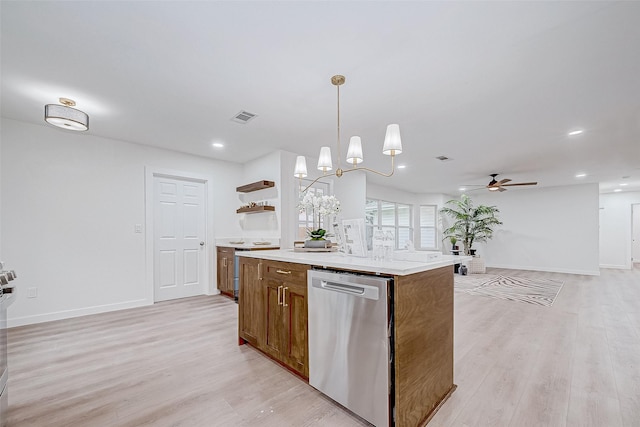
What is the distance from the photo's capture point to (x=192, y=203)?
16.0 ft

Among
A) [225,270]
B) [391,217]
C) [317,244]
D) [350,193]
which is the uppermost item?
[350,193]

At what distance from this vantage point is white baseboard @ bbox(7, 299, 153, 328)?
10.8ft

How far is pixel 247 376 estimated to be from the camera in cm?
218

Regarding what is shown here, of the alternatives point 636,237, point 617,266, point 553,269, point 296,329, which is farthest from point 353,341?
point 636,237

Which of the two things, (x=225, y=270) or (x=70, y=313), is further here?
(x=225, y=270)

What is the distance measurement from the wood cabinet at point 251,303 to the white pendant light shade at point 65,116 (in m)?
2.24

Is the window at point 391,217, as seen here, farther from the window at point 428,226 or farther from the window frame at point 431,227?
the window at point 428,226

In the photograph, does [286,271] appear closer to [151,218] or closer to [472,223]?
[151,218]

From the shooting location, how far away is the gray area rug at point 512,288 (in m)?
4.71

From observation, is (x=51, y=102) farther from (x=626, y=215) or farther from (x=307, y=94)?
(x=626, y=215)

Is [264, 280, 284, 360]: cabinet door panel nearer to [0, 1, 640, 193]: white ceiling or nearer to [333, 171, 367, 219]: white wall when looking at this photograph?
[0, 1, 640, 193]: white ceiling

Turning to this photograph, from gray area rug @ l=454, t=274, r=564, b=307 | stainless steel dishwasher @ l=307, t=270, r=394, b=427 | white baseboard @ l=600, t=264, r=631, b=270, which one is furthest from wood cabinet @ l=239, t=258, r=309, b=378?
white baseboard @ l=600, t=264, r=631, b=270

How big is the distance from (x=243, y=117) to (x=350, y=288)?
2.50m

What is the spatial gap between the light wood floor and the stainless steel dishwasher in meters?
0.18
